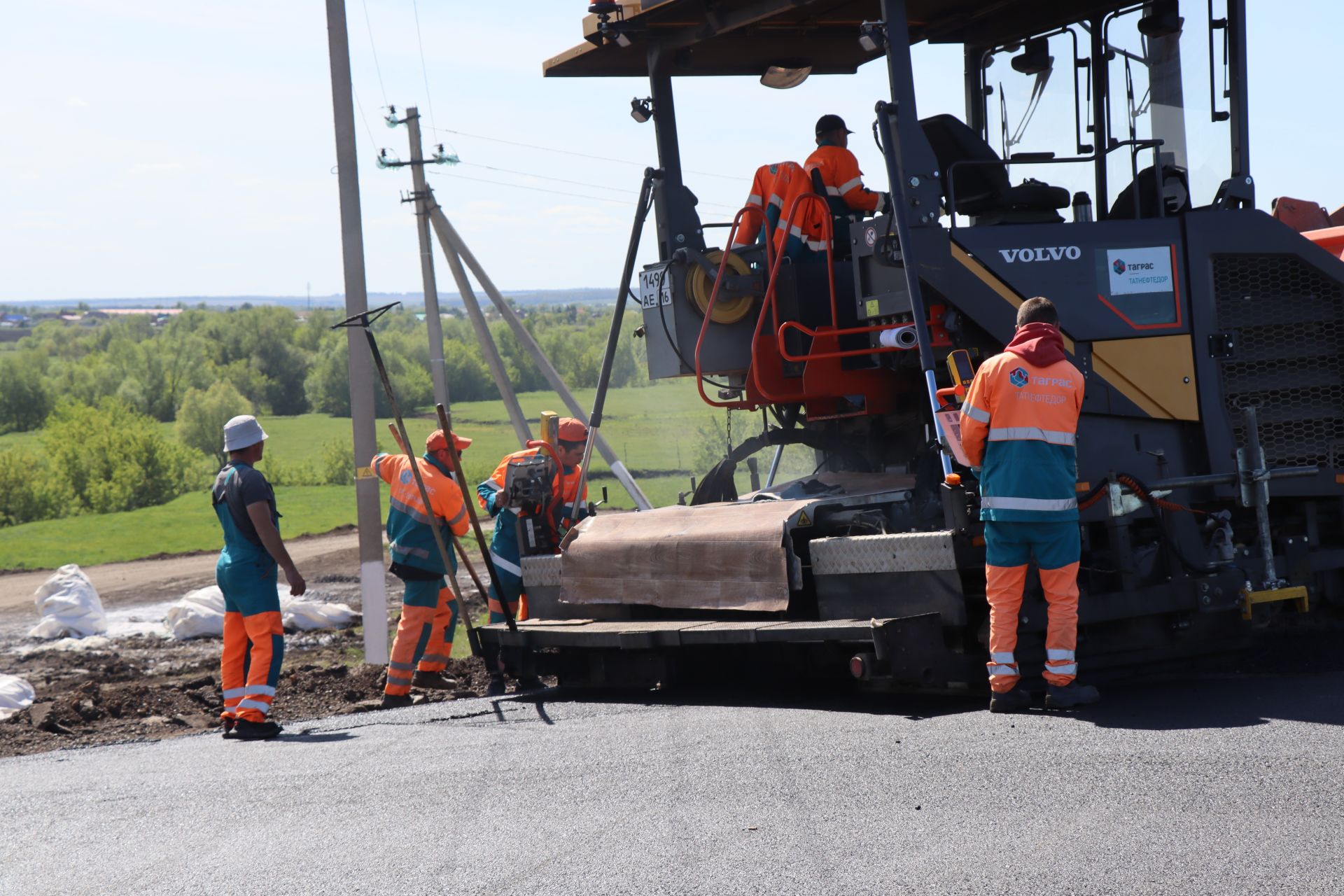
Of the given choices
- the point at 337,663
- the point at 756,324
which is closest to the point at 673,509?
the point at 756,324

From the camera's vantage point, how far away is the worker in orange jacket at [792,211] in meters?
7.03

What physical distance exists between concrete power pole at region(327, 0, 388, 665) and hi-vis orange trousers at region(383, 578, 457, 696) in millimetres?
2298

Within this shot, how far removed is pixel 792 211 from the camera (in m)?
6.98

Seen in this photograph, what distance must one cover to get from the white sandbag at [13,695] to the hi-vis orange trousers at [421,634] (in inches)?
102

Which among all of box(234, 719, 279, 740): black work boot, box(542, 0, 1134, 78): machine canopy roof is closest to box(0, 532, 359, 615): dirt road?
box(234, 719, 279, 740): black work boot

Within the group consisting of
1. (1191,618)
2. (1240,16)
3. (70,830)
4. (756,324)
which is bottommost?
(70,830)

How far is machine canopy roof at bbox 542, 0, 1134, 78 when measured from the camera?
6887mm

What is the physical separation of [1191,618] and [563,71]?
441 cm

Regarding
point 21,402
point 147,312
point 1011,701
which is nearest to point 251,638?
point 1011,701

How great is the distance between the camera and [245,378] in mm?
68188

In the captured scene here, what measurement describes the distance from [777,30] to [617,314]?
1.71 meters

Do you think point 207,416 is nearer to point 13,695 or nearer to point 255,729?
point 13,695

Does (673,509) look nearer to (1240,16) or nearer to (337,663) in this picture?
(1240,16)

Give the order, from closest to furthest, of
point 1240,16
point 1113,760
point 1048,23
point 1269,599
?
point 1113,760
point 1269,599
point 1240,16
point 1048,23
